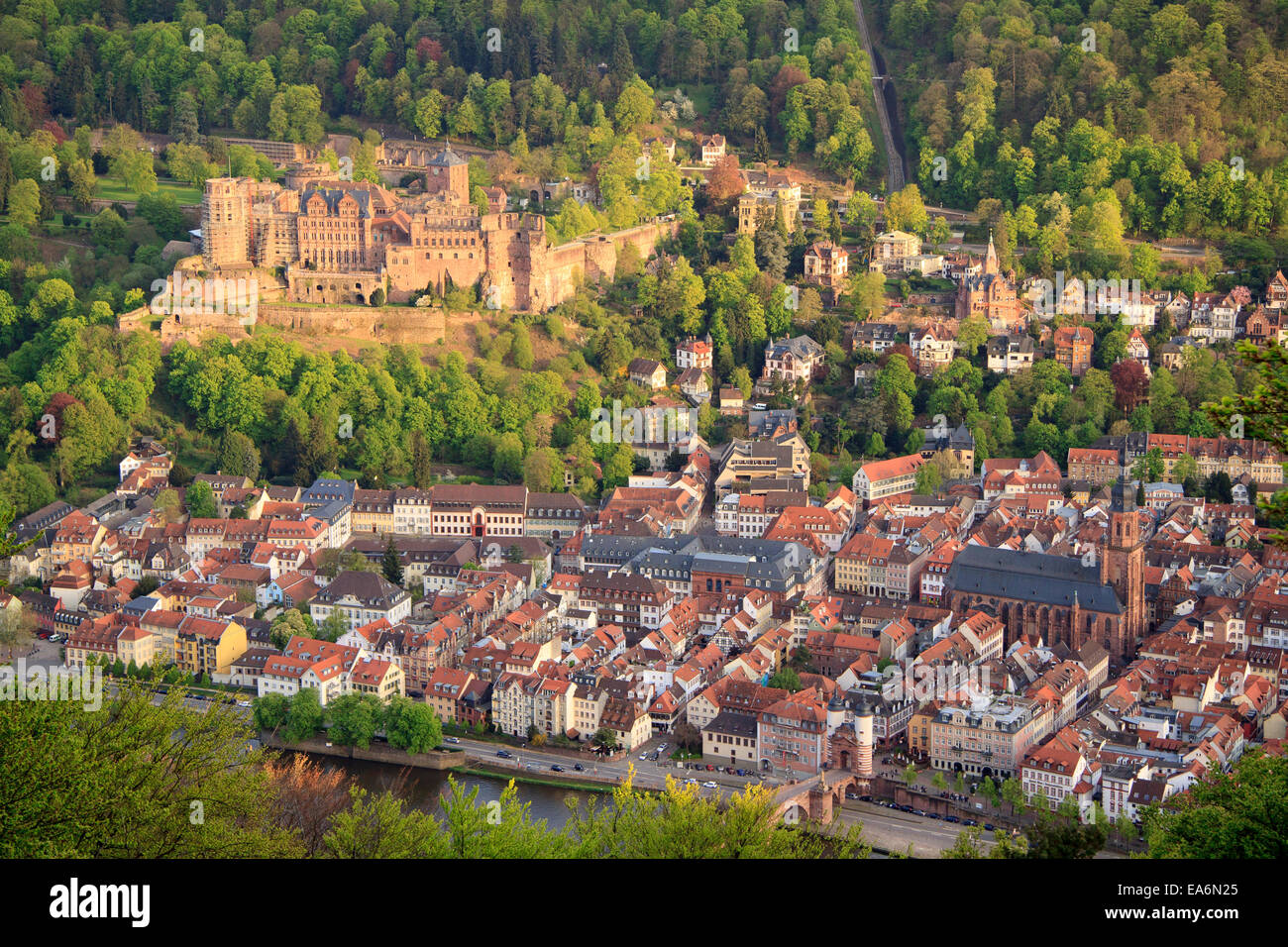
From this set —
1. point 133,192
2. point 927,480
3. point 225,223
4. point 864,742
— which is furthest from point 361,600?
point 133,192

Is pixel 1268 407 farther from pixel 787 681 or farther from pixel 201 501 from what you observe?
pixel 201 501

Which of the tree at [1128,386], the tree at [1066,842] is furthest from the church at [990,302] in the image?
the tree at [1066,842]

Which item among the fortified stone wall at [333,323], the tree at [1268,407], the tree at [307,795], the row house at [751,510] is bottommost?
the tree at [307,795]

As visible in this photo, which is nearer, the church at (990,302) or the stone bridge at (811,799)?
the stone bridge at (811,799)

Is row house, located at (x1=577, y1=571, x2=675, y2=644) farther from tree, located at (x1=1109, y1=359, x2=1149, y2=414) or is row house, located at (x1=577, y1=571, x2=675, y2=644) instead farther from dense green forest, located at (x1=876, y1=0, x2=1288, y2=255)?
dense green forest, located at (x1=876, y1=0, x2=1288, y2=255)

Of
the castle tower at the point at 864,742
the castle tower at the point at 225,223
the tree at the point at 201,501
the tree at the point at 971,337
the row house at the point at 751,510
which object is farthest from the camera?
the tree at the point at 971,337

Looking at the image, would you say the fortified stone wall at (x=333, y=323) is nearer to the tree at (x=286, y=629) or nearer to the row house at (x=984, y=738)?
the tree at (x=286, y=629)

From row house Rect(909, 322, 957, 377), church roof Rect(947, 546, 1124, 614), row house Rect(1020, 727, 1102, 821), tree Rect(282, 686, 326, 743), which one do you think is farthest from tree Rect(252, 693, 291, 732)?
row house Rect(909, 322, 957, 377)
